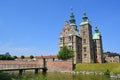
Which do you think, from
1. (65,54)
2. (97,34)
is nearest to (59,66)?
(65,54)

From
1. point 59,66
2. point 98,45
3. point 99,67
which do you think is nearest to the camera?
point 99,67

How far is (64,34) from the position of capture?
68625 mm

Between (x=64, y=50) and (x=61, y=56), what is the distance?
209cm

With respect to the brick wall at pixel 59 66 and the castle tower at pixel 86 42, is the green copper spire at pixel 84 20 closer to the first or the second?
the castle tower at pixel 86 42

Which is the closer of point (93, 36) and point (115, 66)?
point (115, 66)

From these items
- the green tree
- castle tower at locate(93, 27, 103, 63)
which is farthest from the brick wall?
castle tower at locate(93, 27, 103, 63)

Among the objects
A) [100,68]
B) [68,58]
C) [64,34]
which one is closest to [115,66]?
[100,68]

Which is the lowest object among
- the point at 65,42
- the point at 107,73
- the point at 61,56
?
the point at 107,73

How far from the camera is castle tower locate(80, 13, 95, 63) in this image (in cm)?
6750

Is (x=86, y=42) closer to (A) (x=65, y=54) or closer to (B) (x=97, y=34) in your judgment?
(B) (x=97, y=34)

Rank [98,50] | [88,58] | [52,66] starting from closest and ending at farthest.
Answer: [52,66] → [88,58] → [98,50]

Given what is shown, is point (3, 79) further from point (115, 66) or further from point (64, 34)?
point (64, 34)

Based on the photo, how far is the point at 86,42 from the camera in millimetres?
68438

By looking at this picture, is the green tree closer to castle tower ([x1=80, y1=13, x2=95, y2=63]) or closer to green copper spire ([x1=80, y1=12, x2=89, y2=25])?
castle tower ([x1=80, y1=13, x2=95, y2=63])
